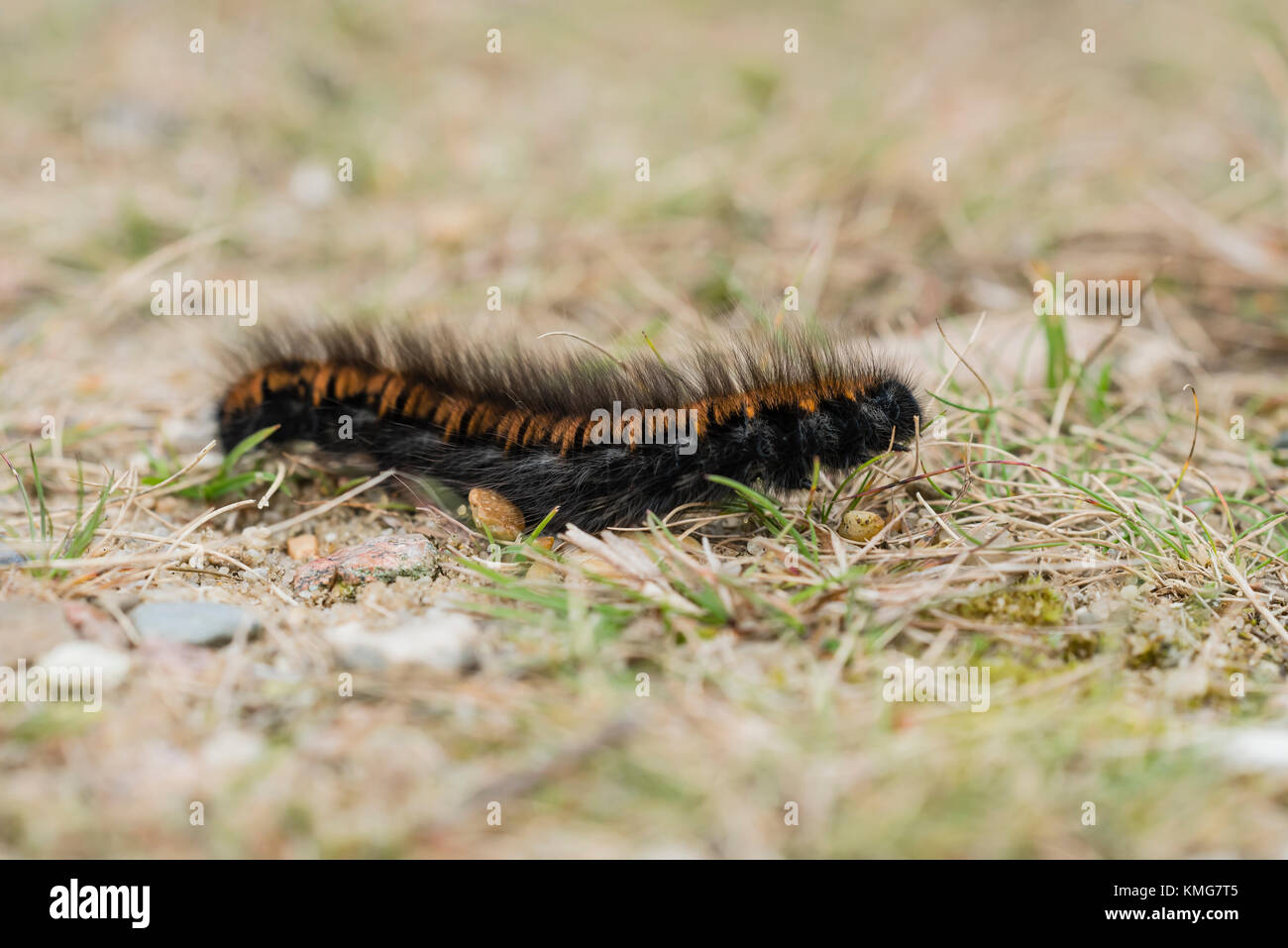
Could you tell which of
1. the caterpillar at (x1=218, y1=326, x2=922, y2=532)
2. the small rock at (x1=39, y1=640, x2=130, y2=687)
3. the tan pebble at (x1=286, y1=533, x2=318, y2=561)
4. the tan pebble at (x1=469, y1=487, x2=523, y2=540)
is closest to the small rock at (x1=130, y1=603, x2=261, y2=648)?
the small rock at (x1=39, y1=640, x2=130, y2=687)

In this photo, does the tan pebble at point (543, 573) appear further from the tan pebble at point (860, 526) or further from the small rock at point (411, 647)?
the tan pebble at point (860, 526)

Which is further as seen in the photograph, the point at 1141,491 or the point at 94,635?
the point at 1141,491

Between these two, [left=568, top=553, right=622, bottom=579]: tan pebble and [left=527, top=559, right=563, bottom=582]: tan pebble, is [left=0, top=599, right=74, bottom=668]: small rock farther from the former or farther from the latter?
[left=568, top=553, right=622, bottom=579]: tan pebble

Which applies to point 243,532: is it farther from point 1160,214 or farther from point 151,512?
point 1160,214

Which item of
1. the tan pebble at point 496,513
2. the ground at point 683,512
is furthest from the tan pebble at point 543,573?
the tan pebble at point 496,513

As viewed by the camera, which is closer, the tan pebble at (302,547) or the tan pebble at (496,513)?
the tan pebble at (496,513)

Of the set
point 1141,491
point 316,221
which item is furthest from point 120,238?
point 1141,491
